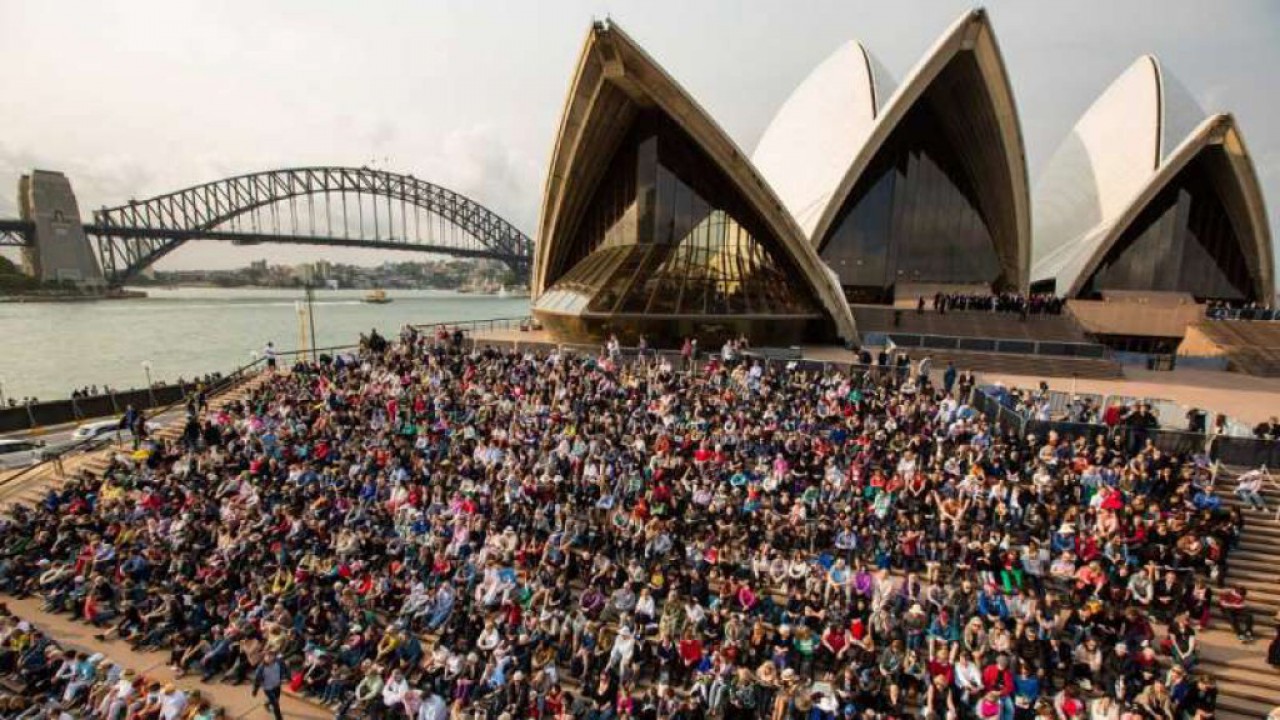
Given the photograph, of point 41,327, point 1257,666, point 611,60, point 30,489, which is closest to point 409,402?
point 30,489

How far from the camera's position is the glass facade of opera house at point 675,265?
2312 cm

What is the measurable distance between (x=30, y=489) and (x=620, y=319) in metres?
18.3

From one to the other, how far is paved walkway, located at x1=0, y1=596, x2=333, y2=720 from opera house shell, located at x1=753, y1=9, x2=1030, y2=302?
26.8m

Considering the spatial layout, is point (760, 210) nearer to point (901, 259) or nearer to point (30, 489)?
point (901, 259)

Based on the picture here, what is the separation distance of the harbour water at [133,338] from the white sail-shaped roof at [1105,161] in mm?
54009

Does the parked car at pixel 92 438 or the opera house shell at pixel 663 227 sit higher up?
the opera house shell at pixel 663 227

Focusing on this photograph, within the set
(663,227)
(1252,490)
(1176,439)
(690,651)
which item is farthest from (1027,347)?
(690,651)

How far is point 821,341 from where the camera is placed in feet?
85.6

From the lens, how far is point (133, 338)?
51312 mm

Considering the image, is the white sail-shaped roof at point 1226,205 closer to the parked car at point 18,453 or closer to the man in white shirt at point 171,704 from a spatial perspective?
the man in white shirt at point 171,704

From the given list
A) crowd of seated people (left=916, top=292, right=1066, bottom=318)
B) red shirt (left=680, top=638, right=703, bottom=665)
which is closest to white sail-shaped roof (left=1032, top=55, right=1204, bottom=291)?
crowd of seated people (left=916, top=292, right=1066, bottom=318)

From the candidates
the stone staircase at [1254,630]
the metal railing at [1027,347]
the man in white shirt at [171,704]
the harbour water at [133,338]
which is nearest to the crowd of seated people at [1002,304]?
the metal railing at [1027,347]

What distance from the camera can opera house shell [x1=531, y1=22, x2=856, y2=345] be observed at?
2272 centimetres

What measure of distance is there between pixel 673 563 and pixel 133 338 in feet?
201
